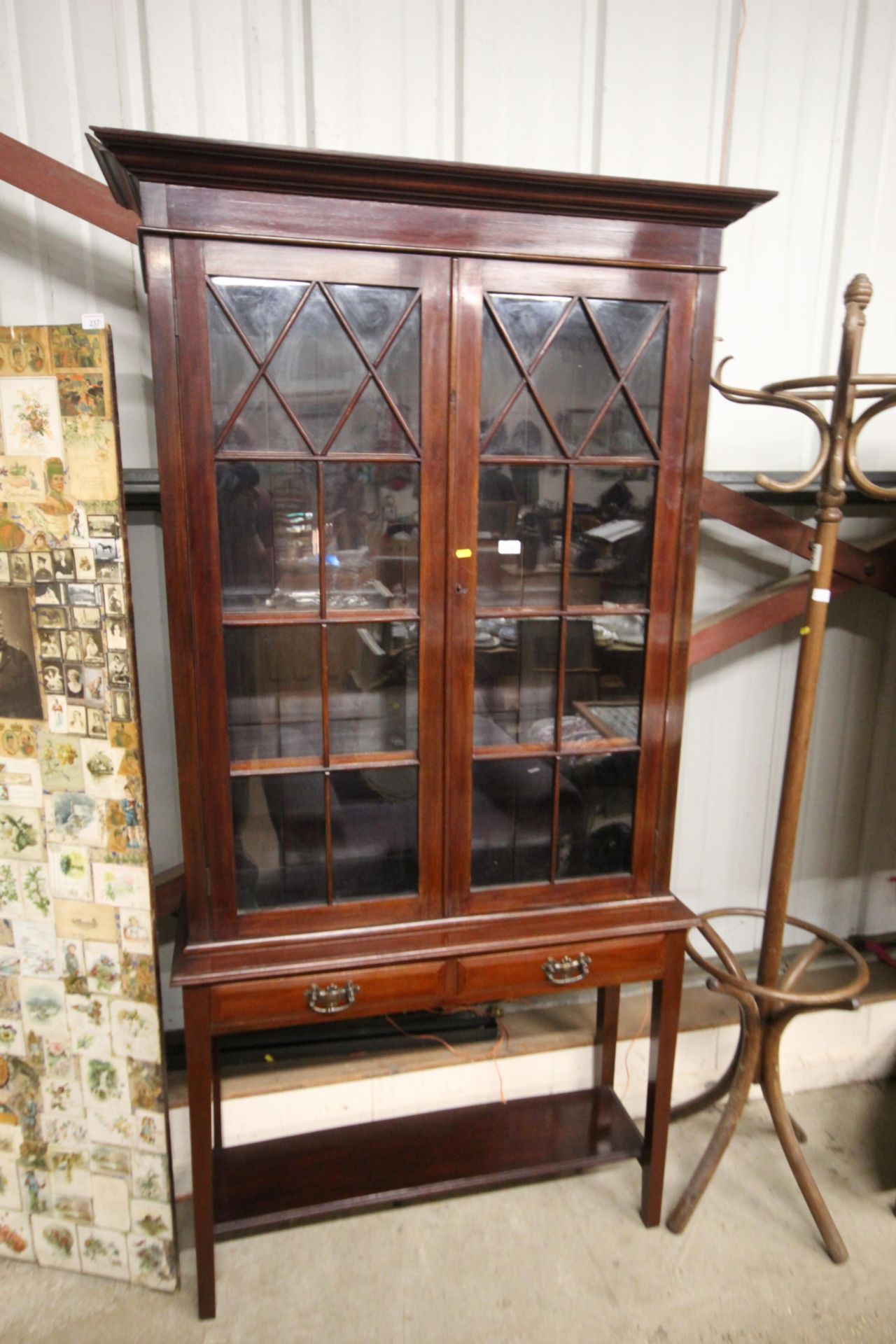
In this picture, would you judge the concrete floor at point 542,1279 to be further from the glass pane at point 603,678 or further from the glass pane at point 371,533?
the glass pane at point 371,533

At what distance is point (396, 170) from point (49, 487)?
0.78 metres

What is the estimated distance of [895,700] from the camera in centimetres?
229

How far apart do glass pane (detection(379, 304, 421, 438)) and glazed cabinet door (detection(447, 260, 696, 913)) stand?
0.23ft

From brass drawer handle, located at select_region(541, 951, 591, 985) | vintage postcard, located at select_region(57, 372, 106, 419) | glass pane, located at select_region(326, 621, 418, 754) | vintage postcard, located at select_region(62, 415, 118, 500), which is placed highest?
vintage postcard, located at select_region(57, 372, 106, 419)

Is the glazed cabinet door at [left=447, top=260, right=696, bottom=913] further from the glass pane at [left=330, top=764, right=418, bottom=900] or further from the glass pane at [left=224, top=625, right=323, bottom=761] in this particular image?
the glass pane at [left=224, top=625, right=323, bottom=761]

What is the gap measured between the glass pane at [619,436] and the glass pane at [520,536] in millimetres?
80

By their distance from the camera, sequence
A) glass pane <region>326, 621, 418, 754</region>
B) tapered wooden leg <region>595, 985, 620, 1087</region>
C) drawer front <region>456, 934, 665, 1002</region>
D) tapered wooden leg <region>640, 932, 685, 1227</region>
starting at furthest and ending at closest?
tapered wooden leg <region>595, 985, 620, 1087</region> < tapered wooden leg <region>640, 932, 685, 1227</region> < drawer front <region>456, 934, 665, 1002</region> < glass pane <region>326, 621, 418, 754</region>

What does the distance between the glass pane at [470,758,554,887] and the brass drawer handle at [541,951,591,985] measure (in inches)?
6.4

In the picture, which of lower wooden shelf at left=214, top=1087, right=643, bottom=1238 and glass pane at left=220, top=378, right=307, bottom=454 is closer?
glass pane at left=220, top=378, right=307, bottom=454

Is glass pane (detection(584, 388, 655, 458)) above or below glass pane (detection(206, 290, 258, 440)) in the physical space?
below

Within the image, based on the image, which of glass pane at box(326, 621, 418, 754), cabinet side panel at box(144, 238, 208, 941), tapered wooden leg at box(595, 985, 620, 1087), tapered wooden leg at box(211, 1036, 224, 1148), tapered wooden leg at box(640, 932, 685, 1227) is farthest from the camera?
tapered wooden leg at box(595, 985, 620, 1087)

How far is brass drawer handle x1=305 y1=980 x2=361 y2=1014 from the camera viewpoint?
1.48 metres

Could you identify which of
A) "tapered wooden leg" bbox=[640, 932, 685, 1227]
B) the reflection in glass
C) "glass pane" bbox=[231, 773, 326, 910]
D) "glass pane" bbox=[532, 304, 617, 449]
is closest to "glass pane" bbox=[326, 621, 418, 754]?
"glass pane" bbox=[231, 773, 326, 910]

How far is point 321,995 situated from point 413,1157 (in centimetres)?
59
